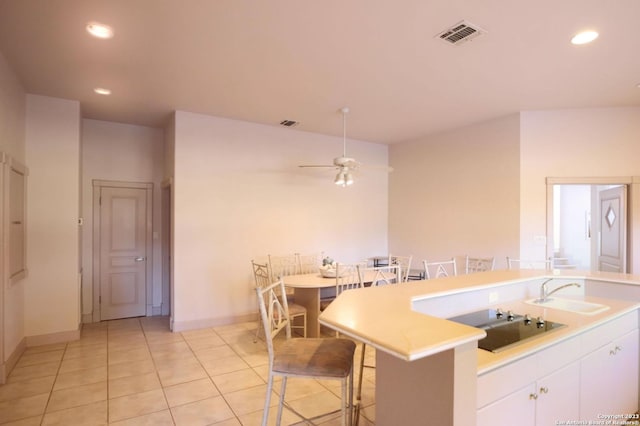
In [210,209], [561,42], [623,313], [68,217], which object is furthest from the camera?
[210,209]

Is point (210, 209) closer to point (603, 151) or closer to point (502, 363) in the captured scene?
point (502, 363)

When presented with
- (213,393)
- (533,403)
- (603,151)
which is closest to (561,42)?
(603,151)

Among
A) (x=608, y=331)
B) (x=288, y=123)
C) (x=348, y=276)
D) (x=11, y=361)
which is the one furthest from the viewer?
(x=288, y=123)

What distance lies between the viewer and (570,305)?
2555 millimetres

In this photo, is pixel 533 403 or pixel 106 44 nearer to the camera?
pixel 533 403

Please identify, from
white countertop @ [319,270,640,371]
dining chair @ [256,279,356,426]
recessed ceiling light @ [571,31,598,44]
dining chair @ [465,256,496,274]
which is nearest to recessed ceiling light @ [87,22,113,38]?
dining chair @ [256,279,356,426]

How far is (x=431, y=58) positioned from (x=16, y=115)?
4295 millimetres

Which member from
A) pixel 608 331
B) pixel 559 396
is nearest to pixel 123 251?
pixel 559 396

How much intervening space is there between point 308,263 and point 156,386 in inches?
107

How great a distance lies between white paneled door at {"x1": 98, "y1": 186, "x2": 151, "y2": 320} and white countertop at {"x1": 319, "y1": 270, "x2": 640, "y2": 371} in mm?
4462

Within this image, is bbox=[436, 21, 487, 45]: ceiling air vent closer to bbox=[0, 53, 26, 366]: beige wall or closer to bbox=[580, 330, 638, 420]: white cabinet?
bbox=[580, 330, 638, 420]: white cabinet

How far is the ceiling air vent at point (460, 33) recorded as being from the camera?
8.41 feet

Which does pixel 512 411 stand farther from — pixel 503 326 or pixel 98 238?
pixel 98 238

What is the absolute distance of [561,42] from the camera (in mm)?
2773
